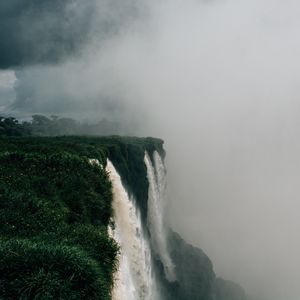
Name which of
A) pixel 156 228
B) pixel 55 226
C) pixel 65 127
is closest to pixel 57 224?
pixel 55 226

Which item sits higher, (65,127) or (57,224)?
(65,127)

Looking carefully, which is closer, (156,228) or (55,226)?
(55,226)

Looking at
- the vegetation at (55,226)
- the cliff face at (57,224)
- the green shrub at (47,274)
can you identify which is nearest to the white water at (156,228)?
the cliff face at (57,224)

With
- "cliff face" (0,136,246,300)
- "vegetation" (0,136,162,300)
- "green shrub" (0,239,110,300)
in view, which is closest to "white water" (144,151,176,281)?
"cliff face" (0,136,246,300)

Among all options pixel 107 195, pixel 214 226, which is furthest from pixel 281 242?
pixel 107 195

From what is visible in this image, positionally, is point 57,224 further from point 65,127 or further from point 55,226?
point 65,127

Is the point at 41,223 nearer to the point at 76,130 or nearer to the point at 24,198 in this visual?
the point at 24,198

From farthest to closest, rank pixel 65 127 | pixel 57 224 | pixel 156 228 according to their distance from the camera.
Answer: pixel 65 127 < pixel 156 228 < pixel 57 224

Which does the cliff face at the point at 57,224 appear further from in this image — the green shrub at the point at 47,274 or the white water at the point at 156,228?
the white water at the point at 156,228
